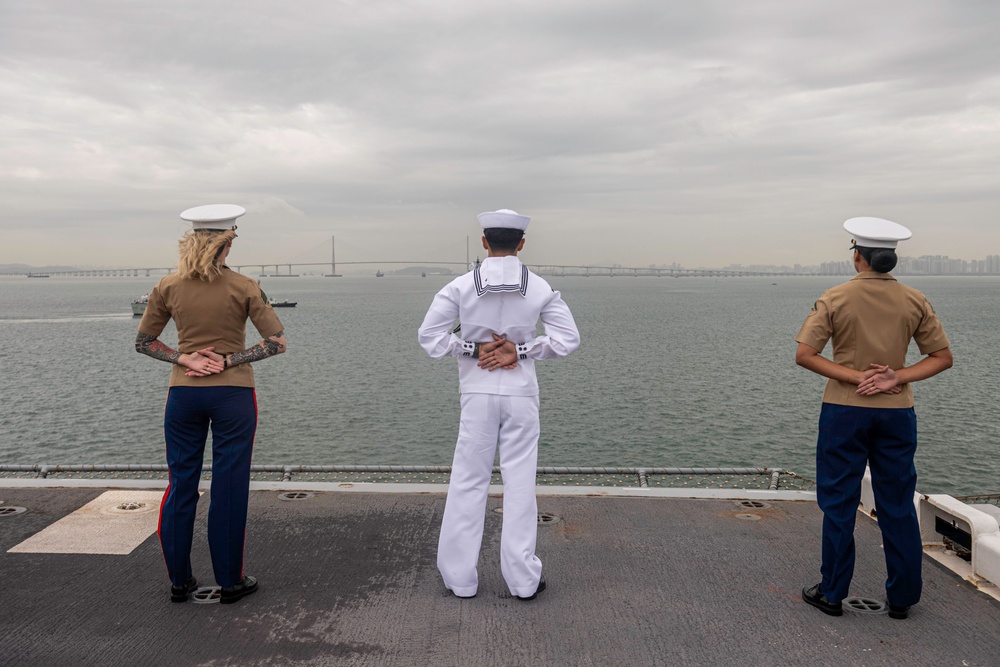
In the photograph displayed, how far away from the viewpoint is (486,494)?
4242 millimetres

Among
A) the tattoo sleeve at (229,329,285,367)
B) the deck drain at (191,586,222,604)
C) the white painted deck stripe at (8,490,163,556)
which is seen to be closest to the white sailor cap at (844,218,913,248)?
the tattoo sleeve at (229,329,285,367)

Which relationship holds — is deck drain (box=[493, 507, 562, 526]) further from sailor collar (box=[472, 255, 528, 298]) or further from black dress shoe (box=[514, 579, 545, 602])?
sailor collar (box=[472, 255, 528, 298])

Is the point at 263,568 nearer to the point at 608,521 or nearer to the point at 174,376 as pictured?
the point at 174,376

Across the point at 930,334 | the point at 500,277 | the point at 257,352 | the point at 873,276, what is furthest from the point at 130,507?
the point at 930,334

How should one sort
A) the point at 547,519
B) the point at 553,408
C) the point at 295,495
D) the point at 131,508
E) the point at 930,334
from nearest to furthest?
the point at 930,334 < the point at 547,519 < the point at 131,508 < the point at 295,495 < the point at 553,408

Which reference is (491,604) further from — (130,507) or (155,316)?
(130,507)

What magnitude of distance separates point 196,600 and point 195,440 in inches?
34.4

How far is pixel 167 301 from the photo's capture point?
412 cm

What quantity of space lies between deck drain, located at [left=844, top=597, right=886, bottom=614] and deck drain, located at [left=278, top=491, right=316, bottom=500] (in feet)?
12.5

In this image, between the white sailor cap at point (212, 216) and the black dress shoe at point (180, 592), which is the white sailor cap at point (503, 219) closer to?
the white sailor cap at point (212, 216)

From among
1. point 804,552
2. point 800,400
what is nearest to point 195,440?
point 804,552

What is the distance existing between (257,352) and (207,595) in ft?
4.53

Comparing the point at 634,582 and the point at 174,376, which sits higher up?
the point at 174,376

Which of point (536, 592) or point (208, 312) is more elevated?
point (208, 312)
